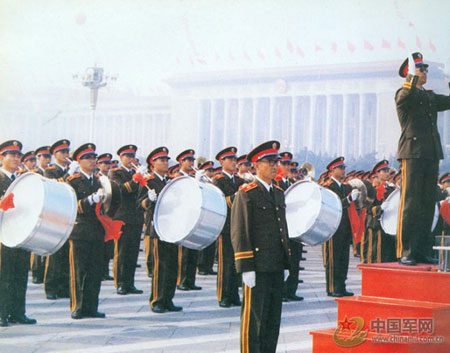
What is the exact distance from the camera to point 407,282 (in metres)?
5.73

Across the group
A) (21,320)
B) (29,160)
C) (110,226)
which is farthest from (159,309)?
(29,160)

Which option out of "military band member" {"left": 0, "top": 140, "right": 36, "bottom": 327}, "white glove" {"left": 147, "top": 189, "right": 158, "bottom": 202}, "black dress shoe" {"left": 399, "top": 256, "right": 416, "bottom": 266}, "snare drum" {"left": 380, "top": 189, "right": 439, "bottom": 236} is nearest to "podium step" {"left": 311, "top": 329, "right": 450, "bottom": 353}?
"black dress shoe" {"left": 399, "top": 256, "right": 416, "bottom": 266}

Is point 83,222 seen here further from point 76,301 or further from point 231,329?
point 231,329

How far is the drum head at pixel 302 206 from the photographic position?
30.0 ft

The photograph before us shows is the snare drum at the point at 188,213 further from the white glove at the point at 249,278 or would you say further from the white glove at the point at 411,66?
the white glove at the point at 411,66

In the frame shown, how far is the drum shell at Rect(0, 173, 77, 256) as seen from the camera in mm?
6988

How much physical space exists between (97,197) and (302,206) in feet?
9.49

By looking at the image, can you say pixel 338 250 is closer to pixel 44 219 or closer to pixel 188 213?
pixel 188 213

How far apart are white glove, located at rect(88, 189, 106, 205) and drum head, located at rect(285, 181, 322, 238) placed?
2.62 meters

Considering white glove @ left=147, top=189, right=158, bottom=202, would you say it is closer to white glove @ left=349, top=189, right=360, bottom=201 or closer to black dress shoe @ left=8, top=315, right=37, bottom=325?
Answer: black dress shoe @ left=8, top=315, right=37, bottom=325

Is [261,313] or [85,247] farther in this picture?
[85,247]

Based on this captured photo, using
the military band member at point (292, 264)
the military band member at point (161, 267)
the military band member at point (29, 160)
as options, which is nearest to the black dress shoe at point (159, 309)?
the military band member at point (161, 267)

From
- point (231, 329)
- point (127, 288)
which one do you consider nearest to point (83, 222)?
point (231, 329)

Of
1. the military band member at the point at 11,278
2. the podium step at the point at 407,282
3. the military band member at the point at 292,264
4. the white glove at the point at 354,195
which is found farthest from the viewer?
the white glove at the point at 354,195
